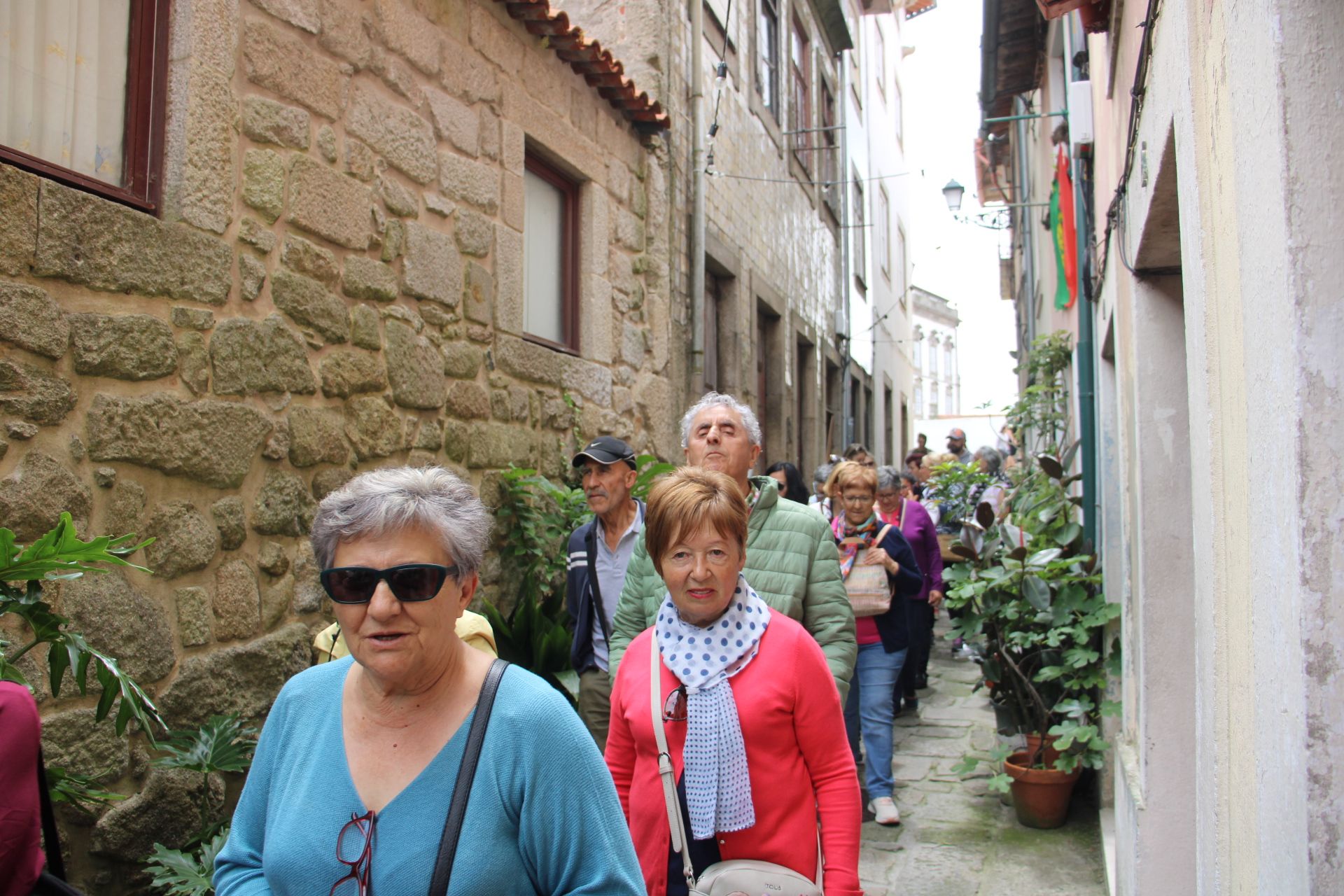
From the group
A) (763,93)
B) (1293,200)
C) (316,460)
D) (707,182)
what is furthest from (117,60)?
(763,93)

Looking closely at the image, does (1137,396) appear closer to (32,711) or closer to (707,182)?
(32,711)

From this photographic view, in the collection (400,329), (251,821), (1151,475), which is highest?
(400,329)

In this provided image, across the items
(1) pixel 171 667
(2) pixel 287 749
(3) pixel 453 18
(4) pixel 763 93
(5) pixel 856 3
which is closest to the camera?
(2) pixel 287 749

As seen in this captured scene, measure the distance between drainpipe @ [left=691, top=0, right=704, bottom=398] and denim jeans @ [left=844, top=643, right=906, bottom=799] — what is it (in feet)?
11.4

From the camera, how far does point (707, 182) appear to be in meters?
8.69

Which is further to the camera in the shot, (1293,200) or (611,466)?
(611,466)

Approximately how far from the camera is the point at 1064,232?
20.9 ft

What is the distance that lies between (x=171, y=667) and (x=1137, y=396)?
3152mm

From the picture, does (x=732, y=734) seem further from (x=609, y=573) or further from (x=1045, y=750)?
(x=1045, y=750)

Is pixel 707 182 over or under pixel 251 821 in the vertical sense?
over

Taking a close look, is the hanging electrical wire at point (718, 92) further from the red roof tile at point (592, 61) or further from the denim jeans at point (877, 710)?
the denim jeans at point (877, 710)

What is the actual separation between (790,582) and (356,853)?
1.68 m

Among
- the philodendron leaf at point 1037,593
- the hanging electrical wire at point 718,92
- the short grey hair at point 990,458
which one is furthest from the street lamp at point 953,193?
the philodendron leaf at point 1037,593

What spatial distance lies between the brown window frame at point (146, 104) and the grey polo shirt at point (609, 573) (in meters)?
2.03
